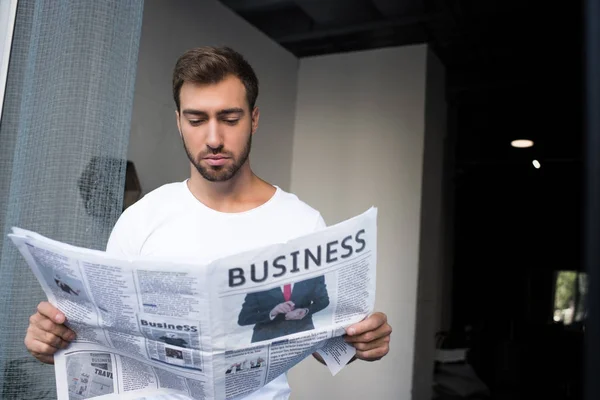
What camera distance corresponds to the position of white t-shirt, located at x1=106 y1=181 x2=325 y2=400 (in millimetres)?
1086

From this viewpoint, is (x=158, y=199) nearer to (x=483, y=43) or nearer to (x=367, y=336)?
(x=367, y=336)

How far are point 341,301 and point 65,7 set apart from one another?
2.94 ft

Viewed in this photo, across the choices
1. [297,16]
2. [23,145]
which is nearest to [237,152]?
A: [23,145]

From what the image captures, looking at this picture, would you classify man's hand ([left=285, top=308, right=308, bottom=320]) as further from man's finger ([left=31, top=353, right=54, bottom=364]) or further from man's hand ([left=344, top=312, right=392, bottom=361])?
man's finger ([left=31, top=353, right=54, bottom=364])

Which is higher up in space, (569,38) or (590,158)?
(569,38)

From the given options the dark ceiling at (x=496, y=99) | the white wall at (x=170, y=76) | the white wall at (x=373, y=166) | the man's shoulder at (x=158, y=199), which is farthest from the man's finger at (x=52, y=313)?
the white wall at (x=373, y=166)

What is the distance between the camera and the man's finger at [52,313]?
0.94 meters

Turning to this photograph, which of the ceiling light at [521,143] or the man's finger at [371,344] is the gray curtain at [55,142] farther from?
the ceiling light at [521,143]

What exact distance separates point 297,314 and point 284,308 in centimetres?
3

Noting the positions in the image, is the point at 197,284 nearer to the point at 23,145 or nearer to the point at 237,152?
the point at 237,152

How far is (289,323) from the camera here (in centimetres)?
89

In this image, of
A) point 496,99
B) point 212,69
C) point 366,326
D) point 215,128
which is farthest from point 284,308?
point 496,99

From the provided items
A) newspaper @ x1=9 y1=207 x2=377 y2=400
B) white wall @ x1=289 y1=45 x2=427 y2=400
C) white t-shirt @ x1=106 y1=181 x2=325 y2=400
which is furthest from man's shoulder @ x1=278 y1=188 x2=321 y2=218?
white wall @ x1=289 y1=45 x2=427 y2=400

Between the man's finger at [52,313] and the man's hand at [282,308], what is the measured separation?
1.15 feet
